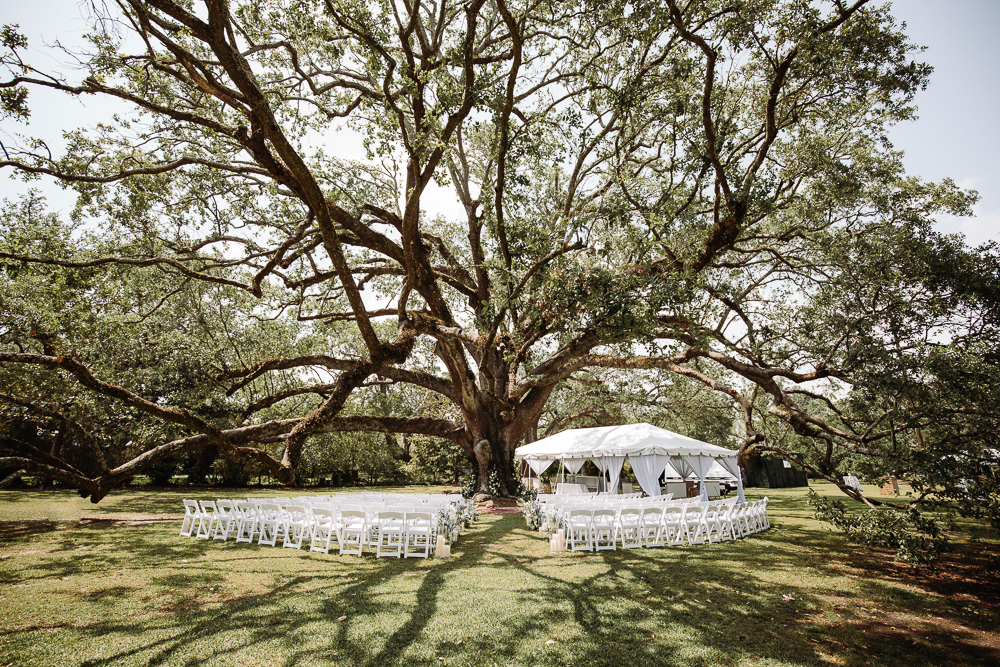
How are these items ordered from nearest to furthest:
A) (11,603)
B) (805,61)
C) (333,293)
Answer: (11,603)
(805,61)
(333,293)

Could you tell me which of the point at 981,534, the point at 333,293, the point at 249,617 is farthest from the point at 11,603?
the point at 981,534

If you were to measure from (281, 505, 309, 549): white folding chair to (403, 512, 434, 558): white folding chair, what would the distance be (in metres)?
2.02

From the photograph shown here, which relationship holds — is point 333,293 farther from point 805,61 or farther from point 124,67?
point 805,61

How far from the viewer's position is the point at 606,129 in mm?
10219

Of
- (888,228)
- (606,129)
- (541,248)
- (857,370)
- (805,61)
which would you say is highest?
(606,129)

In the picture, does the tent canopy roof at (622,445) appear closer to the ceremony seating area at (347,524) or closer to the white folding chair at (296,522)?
the ceremony seating area at (347,524)

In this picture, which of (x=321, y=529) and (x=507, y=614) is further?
(x=321, y=529)

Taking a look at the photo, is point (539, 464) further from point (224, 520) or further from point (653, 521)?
point (224, 520)

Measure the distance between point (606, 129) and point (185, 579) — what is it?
434 inches

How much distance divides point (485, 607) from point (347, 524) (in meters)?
4.46

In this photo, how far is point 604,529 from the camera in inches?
364

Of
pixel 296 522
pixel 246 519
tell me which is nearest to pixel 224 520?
pixel 246 519

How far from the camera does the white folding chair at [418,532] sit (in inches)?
310

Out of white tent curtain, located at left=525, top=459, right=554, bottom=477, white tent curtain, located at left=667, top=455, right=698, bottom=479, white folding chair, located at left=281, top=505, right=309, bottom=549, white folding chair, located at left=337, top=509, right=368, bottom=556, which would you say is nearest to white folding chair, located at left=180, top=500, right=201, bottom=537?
Answer: white folding chair, located at left=281, top=505, right=309, bottom=549
